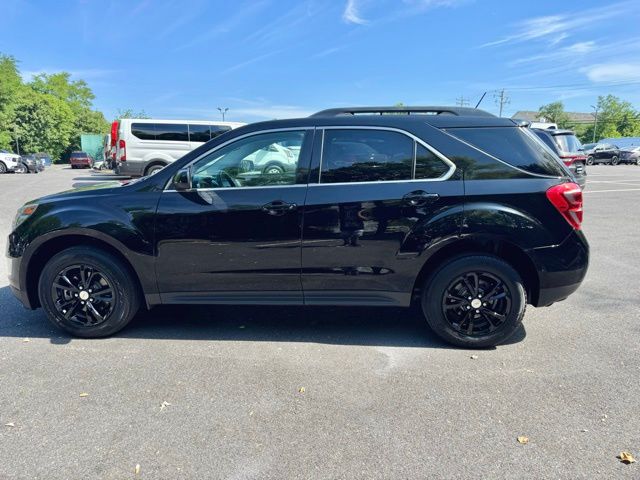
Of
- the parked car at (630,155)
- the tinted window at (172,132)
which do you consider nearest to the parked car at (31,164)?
the tinted window at (172,132)

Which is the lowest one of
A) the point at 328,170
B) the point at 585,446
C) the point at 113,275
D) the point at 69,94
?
the point at 585,446

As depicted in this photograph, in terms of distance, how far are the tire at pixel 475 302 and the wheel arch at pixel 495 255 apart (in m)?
0.08

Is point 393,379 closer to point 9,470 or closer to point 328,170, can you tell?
point 328,170

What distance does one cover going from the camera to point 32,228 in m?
3.74

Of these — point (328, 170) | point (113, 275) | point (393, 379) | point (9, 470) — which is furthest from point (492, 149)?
point (9, 470)

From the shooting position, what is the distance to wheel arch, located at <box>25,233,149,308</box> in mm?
3768

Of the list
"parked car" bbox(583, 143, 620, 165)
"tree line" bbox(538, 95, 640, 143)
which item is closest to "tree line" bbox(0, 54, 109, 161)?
"parked car" bbox(583, 143, 620, 165)

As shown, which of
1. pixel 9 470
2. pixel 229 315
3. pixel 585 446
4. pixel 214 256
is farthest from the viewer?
pixel 229 315

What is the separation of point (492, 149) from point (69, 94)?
9011 cm

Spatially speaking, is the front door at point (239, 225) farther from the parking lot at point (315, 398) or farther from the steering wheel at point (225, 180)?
the parking lot at point (315, 398)

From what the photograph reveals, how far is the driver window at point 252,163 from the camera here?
3.64 m

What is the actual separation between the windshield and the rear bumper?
841 cm

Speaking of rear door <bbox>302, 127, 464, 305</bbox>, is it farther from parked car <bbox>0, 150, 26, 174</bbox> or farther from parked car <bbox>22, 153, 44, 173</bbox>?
parked car <bbox>22, 153, 44, 173</bbox>

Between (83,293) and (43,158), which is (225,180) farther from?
(43,158)
